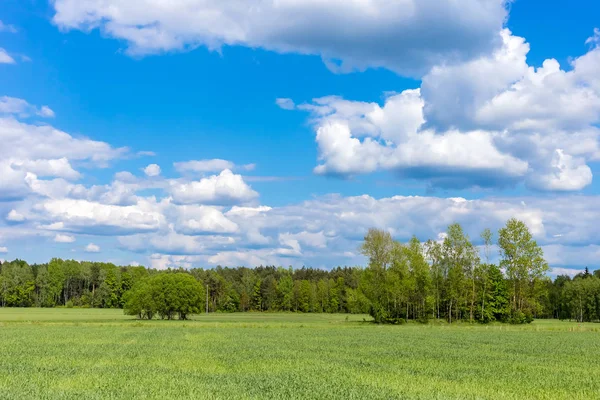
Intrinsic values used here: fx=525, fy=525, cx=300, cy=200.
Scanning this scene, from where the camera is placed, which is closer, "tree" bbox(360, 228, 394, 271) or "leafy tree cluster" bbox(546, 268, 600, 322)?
"tree" bbox(360, 228, 394, 271)

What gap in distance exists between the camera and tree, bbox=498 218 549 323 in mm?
93625

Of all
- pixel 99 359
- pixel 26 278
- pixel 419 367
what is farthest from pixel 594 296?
pixel 26 278

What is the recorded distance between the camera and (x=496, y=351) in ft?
132

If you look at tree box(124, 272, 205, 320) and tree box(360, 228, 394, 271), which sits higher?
tree box(360, 228, 394, 271)

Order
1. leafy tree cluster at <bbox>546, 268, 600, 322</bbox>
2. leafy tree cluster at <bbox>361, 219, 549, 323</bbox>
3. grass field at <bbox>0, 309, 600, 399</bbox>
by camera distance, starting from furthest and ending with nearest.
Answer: leafy tree cluster at <bbox>546, 268, 600, 322</bbox> → leafy tree cluster at <bbox>361, 219, 549, 323</bbox> → grass field at <bbox>0, 309, 600, 399</bbox>

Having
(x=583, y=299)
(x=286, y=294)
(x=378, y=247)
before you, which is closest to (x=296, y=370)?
(x=378, y=247)

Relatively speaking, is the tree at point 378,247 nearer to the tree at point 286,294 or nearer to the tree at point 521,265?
the tree at point 521,265

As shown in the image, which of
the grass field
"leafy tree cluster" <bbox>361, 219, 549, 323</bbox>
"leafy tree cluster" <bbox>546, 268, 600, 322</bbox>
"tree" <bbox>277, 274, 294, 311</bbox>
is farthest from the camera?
"tree" <bbox>277, 274, 294, 311</bbox>

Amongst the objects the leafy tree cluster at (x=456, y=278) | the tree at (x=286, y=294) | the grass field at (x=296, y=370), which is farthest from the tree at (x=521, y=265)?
the tree at (x=286, y=294)

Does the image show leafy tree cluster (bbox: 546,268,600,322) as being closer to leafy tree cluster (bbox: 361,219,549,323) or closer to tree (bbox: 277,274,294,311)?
leafy tree cluster (bbox: 361,219,549,323)

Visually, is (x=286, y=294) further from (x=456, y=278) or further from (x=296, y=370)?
(x=296, y=370)

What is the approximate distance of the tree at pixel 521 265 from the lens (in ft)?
307

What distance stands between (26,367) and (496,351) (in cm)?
3230

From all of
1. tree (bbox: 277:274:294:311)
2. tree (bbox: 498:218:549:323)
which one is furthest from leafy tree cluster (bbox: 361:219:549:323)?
tree (bbox: 277:274:294:311)
